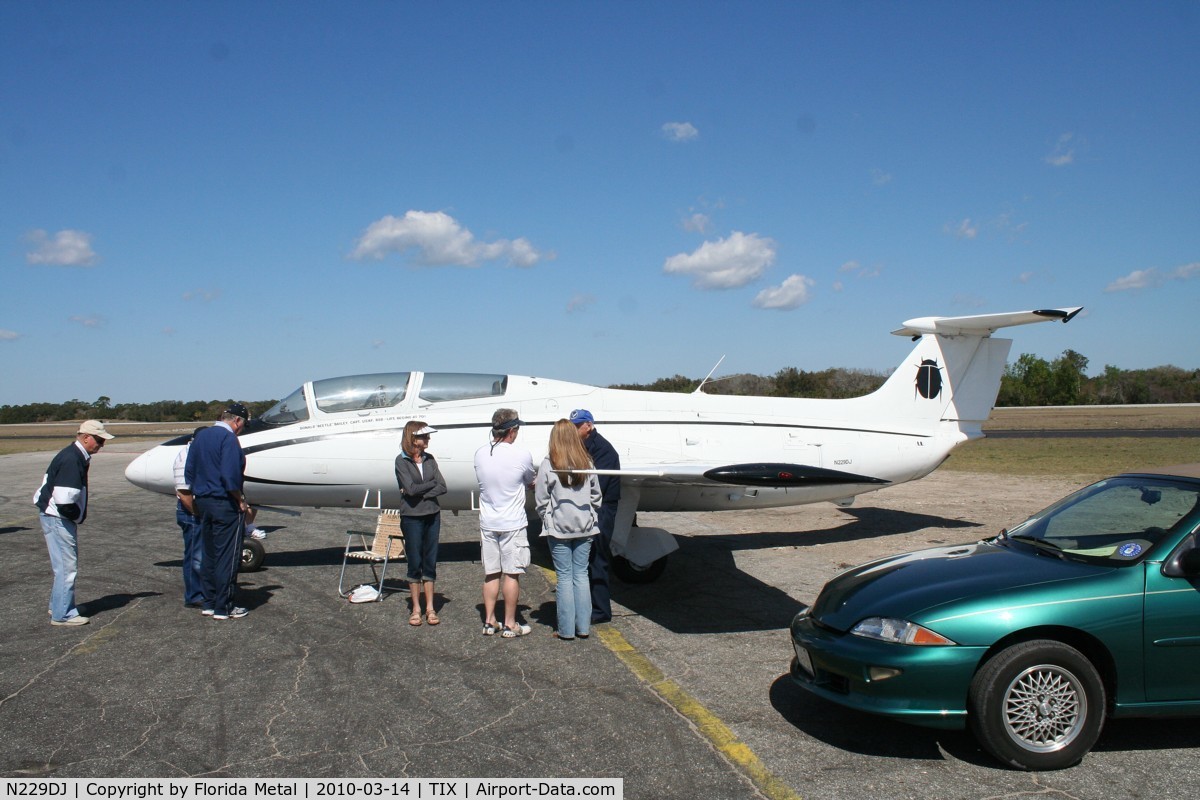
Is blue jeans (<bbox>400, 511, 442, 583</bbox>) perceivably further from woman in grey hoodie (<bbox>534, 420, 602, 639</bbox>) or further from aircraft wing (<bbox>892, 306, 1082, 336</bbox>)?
aircraft wing (<bbox>892, 306, 1082, 336</bbox>)

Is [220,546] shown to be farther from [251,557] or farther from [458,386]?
[458,386]

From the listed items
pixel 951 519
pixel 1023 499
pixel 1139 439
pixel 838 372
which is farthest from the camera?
pixel 838 372

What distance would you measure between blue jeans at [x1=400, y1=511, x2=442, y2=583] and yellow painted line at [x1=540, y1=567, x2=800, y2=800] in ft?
5.20

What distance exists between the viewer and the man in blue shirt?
7112 mm

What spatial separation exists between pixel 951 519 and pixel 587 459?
8.60 metres

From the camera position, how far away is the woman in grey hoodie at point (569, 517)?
6297mm

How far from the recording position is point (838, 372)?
197ft

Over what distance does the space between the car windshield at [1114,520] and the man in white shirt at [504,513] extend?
12.0 feet

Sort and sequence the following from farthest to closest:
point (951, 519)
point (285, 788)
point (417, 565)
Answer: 1. point (951, 519)
2. point (417, 565)
3. point (285, 788)

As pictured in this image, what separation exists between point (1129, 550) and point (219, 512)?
705 centimetres

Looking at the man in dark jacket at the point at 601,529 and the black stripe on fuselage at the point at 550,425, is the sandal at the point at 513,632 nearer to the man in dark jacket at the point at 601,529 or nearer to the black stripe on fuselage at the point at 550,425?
the man in dark jacket at the point at 601,529

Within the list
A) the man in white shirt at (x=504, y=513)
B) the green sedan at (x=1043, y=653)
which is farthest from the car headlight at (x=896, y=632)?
the man in white shirt at (x=504, y=513)

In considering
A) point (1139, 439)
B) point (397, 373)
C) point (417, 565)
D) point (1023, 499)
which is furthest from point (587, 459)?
point (1139, 439)

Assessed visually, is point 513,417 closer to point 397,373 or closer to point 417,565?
point 417,565
